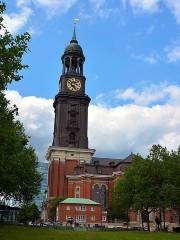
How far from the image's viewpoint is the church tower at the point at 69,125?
4902 inches

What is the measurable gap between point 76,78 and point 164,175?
62308 millimetres

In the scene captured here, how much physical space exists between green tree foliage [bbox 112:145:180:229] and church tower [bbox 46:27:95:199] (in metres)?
46.5

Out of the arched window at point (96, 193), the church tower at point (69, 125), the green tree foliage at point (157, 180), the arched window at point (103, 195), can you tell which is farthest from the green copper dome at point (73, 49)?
the green tree foliage at point (157, 180)

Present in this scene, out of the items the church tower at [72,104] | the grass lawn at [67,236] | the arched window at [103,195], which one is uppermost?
the church tower at [72,104]

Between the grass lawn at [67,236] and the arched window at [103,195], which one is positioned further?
the arched window at [103,195]

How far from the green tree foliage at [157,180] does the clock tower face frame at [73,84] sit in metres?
54.2

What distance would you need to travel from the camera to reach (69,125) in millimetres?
126812

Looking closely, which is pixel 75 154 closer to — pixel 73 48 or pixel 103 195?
pixel 103 195

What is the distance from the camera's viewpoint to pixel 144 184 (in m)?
74.8

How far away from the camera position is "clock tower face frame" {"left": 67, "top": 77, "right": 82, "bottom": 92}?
130 meters

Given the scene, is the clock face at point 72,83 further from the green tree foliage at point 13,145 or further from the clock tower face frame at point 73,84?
the green tree foliage at point 13,145

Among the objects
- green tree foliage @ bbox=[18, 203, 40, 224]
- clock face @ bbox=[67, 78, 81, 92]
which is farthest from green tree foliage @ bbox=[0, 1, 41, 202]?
clock face @ bbox=[67, 78, 81, 92]

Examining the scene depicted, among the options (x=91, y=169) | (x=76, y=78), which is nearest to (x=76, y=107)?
(x=76, y=78)

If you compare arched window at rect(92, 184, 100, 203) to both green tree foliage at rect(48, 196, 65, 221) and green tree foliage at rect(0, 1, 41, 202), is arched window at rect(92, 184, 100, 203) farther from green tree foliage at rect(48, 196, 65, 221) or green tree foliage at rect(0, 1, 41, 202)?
green tree foliage at rect(0, 1, 41, 202)
